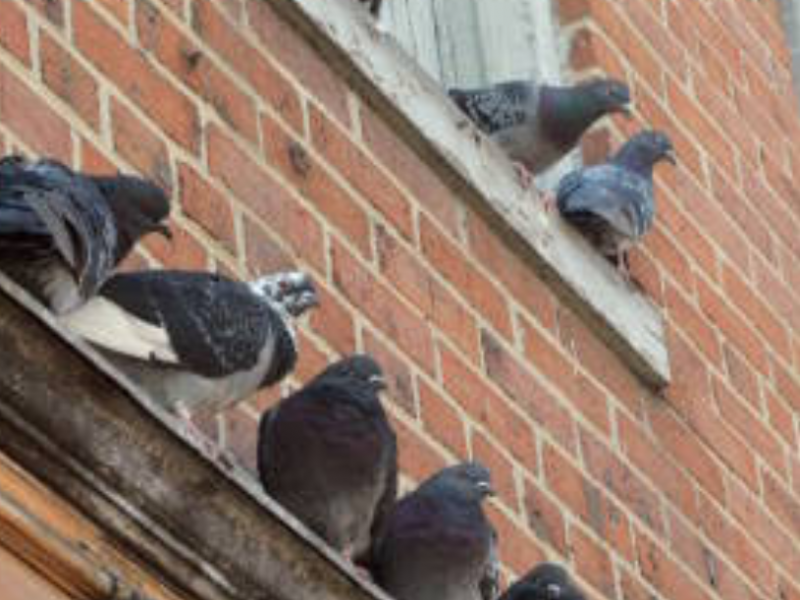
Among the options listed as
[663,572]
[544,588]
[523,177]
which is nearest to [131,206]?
[544,588]

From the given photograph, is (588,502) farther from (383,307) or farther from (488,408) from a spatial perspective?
(383,307)

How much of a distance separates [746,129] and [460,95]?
1.12 metres

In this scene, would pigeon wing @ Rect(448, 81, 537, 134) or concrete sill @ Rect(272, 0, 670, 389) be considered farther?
pigeon wing @ Rect(448, 81, 537, 134)

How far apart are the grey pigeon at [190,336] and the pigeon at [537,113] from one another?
1.71 meters

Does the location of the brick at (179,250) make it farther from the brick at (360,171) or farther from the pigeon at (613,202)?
the pigeon at (613,202)

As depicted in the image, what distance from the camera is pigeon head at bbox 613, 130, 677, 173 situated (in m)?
6.29

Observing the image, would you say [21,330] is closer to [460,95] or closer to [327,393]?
[327,393]

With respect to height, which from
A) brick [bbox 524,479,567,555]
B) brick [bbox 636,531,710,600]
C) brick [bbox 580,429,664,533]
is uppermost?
brick [bbox 524,479,567,555]

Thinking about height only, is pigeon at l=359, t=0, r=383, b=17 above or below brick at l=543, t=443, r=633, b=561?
above

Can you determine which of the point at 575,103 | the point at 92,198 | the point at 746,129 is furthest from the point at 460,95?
the point at 92,198

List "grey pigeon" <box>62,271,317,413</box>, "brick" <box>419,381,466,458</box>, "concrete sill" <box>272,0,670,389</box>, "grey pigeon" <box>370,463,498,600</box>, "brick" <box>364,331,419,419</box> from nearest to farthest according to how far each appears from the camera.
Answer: "grey pigeon" <box>62,271,317,413</box> → "grey pigeon" <box>370,463,498,600</box> → "brick" <box>364,331,419,419</box> → "brick" <box>419,381,466,458</box> → "concrete sill" <box>272,0,670,389</box>

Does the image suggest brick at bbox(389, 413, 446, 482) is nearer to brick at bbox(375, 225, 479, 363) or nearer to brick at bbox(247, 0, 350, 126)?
brick at bbox(375, 225, 479, 363)

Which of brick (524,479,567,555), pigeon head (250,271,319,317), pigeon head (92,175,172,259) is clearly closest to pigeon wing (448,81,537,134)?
brick (524,479,567,555)

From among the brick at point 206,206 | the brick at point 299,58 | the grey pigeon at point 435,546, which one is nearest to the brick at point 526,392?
the brick at point 299,58
